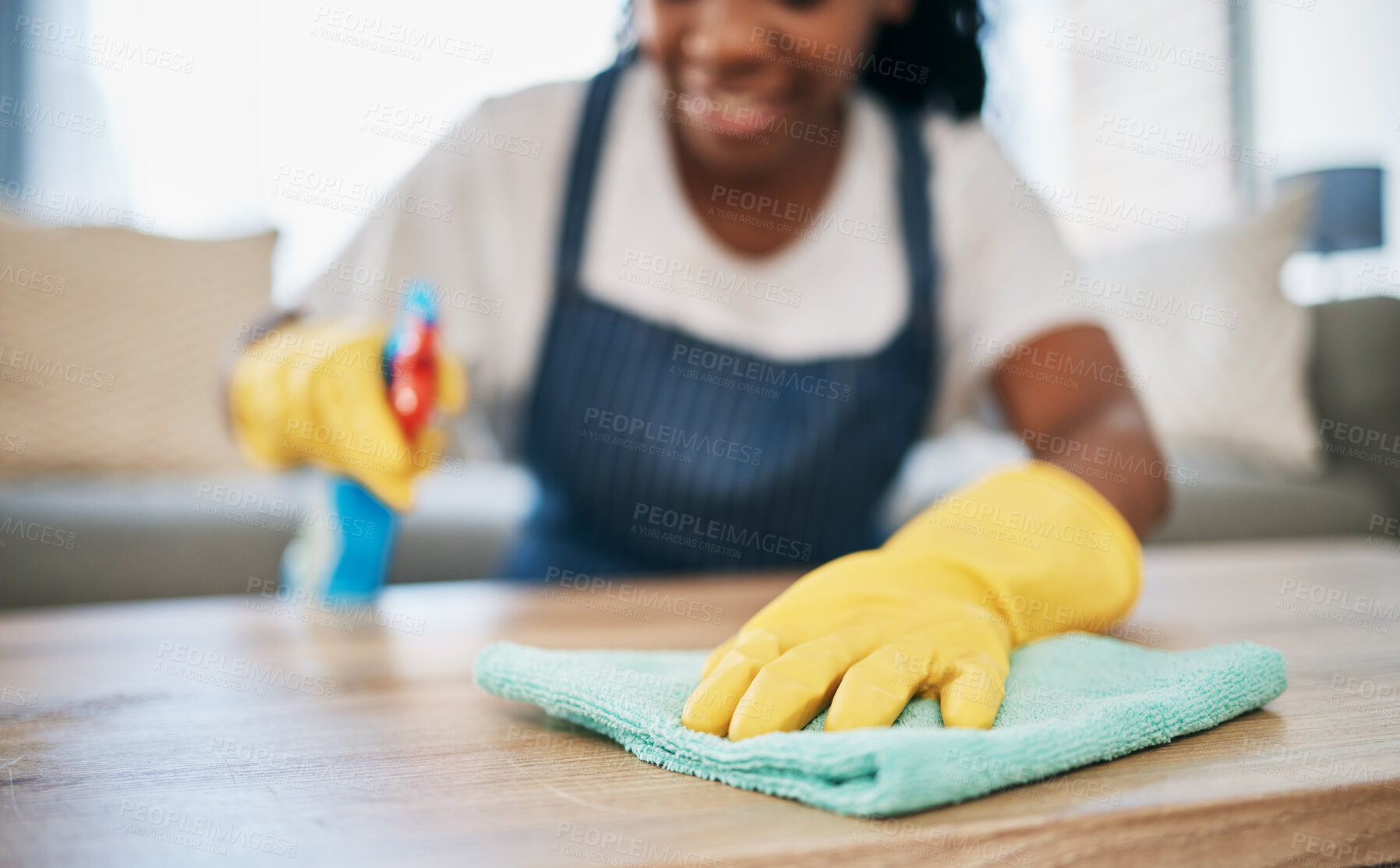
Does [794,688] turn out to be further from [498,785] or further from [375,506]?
[375,506]

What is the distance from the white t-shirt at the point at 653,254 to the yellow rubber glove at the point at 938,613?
0.42 m

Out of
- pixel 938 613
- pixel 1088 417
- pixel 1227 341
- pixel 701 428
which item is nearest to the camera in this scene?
pixel 938 613

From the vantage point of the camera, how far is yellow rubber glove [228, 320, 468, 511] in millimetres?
670

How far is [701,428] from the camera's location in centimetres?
96

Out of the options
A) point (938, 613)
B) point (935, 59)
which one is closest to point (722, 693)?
point (938, 613)

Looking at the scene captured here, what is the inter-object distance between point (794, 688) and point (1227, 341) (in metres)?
1.95

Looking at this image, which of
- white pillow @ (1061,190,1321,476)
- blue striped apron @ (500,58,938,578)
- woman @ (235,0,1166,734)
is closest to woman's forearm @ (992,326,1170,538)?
woman @ (235,0,1166,734)

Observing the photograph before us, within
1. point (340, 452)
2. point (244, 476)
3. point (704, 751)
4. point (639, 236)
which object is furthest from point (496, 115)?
point (244, 476)

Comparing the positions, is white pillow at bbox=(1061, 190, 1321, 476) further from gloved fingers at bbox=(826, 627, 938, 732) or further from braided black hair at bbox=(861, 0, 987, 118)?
gloved fingers at bbox=(826, 627, 938, 732)

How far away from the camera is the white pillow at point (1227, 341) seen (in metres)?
1.88

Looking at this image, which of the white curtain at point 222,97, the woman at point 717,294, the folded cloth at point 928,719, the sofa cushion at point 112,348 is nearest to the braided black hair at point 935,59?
the woman at point 717,294

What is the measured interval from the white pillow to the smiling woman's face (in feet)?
3.75

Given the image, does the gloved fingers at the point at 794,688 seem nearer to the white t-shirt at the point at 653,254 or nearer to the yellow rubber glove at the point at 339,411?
the yellow rubber glove at the point at 339,411

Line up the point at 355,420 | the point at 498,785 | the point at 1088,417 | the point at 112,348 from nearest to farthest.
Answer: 1. the point at 498,785
2. the point at 355,420
3. the point at 1088,417
4. the point at 112,348
